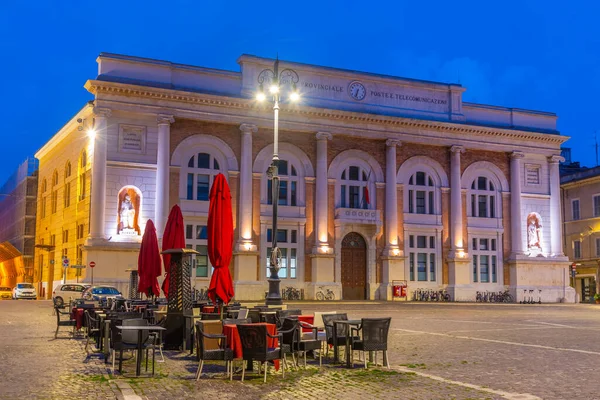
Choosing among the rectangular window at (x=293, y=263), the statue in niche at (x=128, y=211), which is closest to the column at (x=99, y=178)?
the statue in niche at (x=128, y=211)

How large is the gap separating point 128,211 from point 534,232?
2945 cm

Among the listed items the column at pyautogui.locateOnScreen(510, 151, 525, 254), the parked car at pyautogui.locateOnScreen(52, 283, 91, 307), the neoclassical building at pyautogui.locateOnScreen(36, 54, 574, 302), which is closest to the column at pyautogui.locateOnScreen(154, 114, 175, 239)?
the neoclassical building at pyautogui.locateOnScreen(36, 54, 574, 302)

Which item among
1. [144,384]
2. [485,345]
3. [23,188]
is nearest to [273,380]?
[144,384]

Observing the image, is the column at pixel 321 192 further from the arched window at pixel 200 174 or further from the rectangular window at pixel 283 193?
the arched window at pixel 200 174

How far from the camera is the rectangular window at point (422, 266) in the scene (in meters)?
A: 48.1

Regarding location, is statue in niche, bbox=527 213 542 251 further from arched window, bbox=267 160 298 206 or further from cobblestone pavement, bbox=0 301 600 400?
cobblestone pavement, bbox=0 301 600 400

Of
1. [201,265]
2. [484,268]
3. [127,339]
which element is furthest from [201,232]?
[127,339]

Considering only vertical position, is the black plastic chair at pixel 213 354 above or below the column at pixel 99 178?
below

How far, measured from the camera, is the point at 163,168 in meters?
41.5

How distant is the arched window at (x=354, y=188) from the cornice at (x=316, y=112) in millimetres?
3389

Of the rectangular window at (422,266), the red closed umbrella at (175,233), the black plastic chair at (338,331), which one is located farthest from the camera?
the rectangular window at (422,266)

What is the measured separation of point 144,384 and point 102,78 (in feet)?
110

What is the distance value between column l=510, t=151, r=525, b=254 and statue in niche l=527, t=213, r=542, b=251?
114cm

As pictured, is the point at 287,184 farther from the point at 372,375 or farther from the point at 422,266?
the point at 372,375
